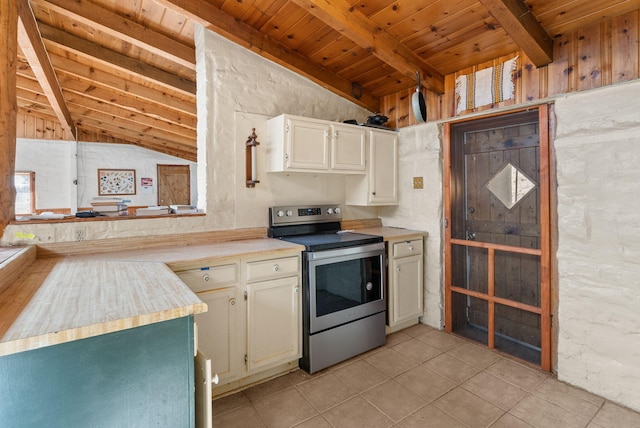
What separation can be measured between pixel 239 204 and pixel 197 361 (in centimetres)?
154

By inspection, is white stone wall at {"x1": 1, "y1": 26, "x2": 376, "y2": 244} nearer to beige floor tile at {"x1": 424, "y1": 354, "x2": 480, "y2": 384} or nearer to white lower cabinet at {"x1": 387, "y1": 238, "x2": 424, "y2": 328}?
white lower cabinet at {"x1": 387, "y1": 238, "x2": 424, "y2": 328}

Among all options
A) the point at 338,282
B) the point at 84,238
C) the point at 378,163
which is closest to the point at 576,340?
the point at 338,282

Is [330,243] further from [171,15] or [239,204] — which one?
[171,15]

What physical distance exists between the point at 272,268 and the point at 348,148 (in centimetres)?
130

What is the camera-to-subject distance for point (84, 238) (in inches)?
82.9

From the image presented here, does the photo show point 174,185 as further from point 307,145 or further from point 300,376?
point 300,376

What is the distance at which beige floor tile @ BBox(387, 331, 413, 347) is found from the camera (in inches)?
112

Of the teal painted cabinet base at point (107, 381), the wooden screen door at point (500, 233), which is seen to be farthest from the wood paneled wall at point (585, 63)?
the teal painted cabinet base at point (107, 381)

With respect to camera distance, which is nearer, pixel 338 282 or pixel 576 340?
pixel 576 340

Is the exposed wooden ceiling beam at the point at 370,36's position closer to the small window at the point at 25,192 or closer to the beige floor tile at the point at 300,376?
the beige floor tile at the point at 300,376

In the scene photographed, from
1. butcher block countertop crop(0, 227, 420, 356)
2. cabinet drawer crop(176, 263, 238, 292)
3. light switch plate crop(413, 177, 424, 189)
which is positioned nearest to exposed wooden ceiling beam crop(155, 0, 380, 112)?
light switch plate crop(413, 177, 424, 189)

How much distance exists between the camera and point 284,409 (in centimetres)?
200

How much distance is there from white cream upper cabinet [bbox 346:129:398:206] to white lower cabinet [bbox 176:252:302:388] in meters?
1.12

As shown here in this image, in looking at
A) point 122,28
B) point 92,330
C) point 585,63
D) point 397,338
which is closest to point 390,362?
point 397,338
